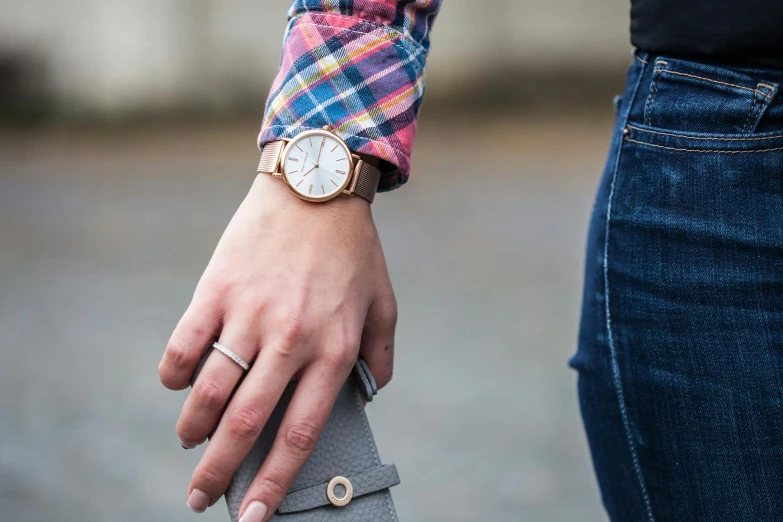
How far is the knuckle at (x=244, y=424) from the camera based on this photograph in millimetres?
814

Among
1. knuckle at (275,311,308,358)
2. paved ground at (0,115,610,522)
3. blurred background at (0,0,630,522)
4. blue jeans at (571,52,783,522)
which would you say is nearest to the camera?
knuckle at (275,311,308,358)

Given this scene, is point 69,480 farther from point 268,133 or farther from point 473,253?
point 473,253

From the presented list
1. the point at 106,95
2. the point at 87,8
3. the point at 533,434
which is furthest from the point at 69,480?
the point at 87,8

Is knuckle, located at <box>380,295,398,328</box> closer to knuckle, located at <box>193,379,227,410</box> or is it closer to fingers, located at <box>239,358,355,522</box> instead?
fingers, located at <box>239,358,355,522</box>

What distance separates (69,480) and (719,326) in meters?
3.01

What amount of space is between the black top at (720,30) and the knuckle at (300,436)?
554mm

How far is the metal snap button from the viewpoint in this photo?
90 centimetres

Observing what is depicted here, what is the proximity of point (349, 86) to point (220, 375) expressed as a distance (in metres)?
0.32

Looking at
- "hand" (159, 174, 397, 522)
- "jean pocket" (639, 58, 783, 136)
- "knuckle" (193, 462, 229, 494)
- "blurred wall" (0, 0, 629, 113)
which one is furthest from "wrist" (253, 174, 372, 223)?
"blurred wall" (0, 0, 629, 113)

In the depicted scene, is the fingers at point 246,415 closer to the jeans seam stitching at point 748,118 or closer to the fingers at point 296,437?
the fingers at point 296,437

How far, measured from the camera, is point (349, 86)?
907mm

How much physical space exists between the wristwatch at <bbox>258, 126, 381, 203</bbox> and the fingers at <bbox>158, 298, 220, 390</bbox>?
0.14 m

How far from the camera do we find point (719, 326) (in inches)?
36.9

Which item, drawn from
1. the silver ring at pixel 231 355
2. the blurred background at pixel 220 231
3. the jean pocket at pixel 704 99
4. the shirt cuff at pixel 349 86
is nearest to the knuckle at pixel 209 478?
the silver ring at pixel 231 355
